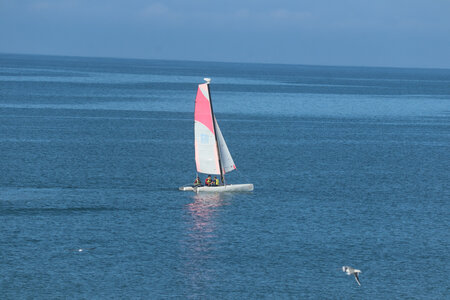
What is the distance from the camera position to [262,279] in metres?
Result: 55.4

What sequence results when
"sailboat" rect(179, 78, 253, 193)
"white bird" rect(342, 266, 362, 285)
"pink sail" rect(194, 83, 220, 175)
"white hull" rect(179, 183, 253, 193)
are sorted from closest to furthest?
1. "white bird" rect(342, 266, 362, 285)
2. "white hull" rect(179, 183, 253, 193)
3. "sailboat" rect(179, 78, 253, 193)
4. "pink sail" rect(194, 83, 220, 175)

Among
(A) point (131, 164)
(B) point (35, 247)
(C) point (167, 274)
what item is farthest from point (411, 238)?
(A) point (131, 164)

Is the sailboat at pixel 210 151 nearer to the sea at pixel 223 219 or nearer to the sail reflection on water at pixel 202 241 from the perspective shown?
the sea at pixel 223 219

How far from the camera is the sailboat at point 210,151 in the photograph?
81812mm

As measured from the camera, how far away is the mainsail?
270 ft

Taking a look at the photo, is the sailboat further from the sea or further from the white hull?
the sea

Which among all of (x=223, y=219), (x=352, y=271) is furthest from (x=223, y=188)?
(x=352, y=271)

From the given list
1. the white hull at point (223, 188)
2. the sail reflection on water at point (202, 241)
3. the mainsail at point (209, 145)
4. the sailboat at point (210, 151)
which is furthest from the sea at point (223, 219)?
the mainsail at point (209, 145)

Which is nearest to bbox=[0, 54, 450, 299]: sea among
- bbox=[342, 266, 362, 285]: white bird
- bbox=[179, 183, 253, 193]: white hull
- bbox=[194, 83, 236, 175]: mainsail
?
bbox=[342, 266, 362, 285]: white bird

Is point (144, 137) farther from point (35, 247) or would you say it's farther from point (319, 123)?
point (35, 247)

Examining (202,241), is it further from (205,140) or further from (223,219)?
(205,140)

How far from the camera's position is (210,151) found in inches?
3297

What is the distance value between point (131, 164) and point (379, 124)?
81.3 metres

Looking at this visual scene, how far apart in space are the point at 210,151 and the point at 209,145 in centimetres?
74
